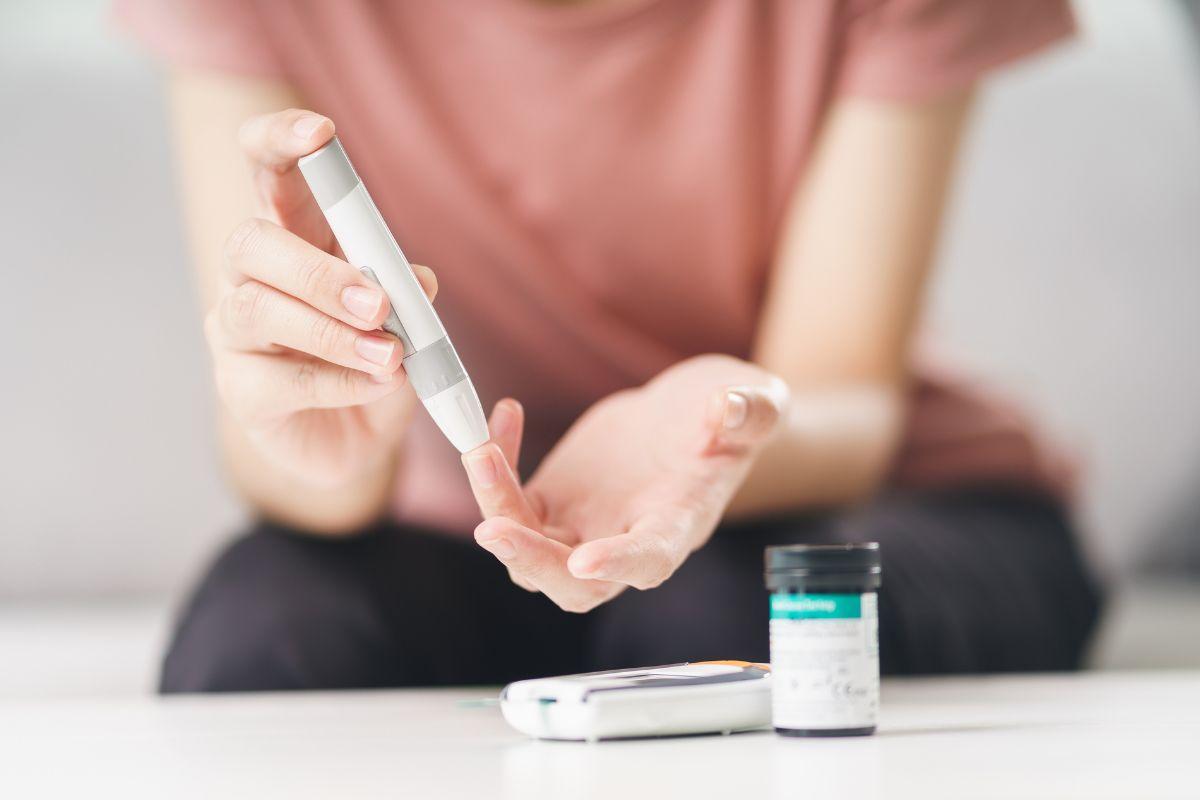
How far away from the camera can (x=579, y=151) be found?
0.90 meters

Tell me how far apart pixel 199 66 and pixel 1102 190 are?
38.8 inches

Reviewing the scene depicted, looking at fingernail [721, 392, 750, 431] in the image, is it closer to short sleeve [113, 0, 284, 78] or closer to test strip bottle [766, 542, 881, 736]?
test strip bottle [766, 542, 881, 736]

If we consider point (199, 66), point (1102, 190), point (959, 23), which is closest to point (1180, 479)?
point (1102, 190)

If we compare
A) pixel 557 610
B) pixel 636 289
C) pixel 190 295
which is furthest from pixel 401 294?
pixel 190 295

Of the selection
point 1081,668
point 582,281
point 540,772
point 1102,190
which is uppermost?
point 1102,190

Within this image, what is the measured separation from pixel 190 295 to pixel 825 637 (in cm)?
102

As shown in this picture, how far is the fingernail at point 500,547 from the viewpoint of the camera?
0.40 meters

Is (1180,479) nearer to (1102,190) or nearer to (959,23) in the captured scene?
(1102,190)

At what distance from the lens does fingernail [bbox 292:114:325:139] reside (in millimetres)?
426

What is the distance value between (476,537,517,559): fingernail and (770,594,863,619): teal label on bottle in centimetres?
10

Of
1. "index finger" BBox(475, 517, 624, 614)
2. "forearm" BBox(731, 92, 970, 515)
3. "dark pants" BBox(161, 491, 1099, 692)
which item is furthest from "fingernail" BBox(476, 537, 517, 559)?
"forearm" BBox(731, 92, 970, 515)

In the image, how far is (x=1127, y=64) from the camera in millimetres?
1389

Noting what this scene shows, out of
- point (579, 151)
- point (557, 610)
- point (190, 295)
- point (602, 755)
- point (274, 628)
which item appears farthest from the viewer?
point (190, 295)

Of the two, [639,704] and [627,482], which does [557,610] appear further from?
[639,704]
